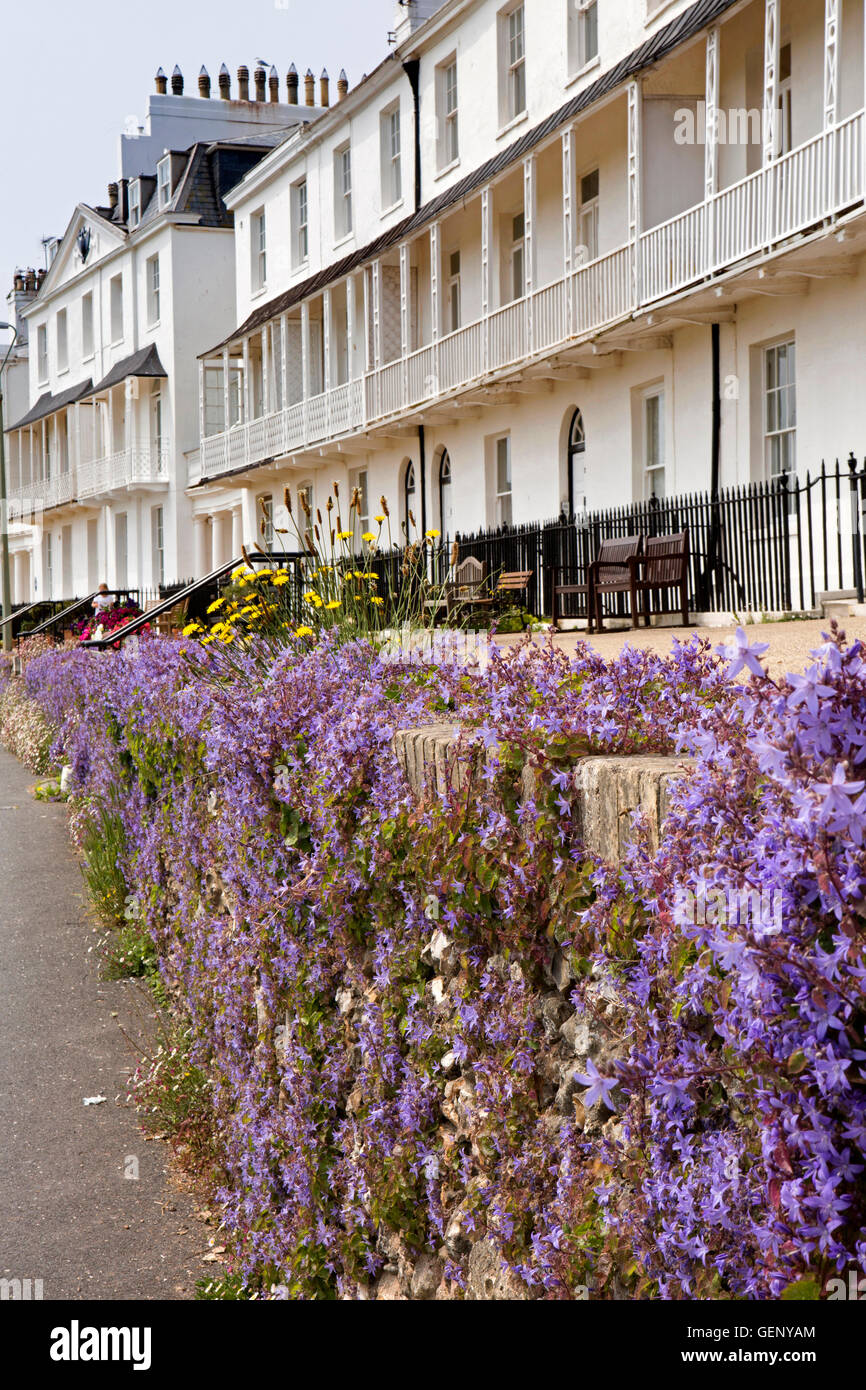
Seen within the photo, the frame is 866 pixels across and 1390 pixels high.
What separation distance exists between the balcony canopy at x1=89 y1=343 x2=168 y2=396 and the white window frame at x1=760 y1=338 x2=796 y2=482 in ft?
90.1

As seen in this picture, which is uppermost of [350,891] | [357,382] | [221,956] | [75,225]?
[75,225]

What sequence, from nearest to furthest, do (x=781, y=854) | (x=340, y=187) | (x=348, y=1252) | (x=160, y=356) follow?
(x=781, y=854), (x=348, y=1252), (x=340, y=187), (x=160, y=356)

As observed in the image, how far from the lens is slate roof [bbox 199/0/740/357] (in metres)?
16.8

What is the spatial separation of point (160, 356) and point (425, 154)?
1768cm

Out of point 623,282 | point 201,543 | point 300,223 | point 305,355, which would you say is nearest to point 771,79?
point 623,282

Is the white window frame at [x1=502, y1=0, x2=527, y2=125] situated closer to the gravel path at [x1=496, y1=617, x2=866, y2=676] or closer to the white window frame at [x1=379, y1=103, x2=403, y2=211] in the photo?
the white window frame at [x1=379, y1=103, x2=403, y2=211]

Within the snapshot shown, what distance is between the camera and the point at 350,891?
3906 mm

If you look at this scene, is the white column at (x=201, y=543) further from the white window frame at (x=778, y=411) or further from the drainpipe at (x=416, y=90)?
the white window frame at (x=778, y=411)

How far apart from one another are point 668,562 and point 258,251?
928 inches

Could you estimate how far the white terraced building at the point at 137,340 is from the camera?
41.4 m

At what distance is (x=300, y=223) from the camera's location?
33.4 meters

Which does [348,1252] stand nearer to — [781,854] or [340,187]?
[781,854]

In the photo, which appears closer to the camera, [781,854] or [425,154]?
[781,854]

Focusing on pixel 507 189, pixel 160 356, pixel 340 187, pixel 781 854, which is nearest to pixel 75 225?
pixel 160 356
